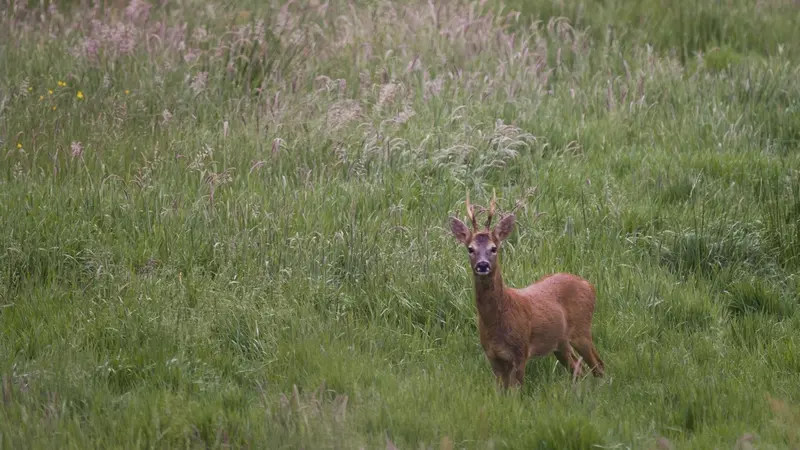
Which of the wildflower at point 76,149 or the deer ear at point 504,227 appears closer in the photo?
the deer ear at point 504,227

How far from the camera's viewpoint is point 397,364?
5.79 metres

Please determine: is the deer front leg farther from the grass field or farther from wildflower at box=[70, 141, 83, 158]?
wildflower at box=[70, 141, 83, 158]

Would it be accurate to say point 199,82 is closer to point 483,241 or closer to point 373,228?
point 373,228

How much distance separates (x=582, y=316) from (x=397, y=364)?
3.49 ft

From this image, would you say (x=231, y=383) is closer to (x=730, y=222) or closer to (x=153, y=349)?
(x=153, y=349)

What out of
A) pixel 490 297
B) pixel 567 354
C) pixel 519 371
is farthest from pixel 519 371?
pixel 567 354

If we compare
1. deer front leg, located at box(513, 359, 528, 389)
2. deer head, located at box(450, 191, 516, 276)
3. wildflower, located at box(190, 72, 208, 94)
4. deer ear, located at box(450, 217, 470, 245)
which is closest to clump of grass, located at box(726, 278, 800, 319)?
deer front leg, located at box(513, 359, 528, 389)

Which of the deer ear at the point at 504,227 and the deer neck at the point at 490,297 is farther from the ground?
the deer ear at the point at 504,227

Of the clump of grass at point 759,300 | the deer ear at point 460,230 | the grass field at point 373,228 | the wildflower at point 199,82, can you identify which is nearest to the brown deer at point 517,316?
the deer ear at point 460,230

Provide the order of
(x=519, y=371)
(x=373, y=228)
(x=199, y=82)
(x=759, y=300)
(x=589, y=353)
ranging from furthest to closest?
(x=199, y=82) < (x=373, y=228) < (x=759, y=300) < (x=589, y=353) < (x=519, y=371)

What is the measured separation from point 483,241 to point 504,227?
307mm

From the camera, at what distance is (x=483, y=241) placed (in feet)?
17.4

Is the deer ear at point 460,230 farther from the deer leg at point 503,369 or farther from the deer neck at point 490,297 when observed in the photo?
the deer leg at point 503,369

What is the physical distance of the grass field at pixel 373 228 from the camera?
4992 mm
